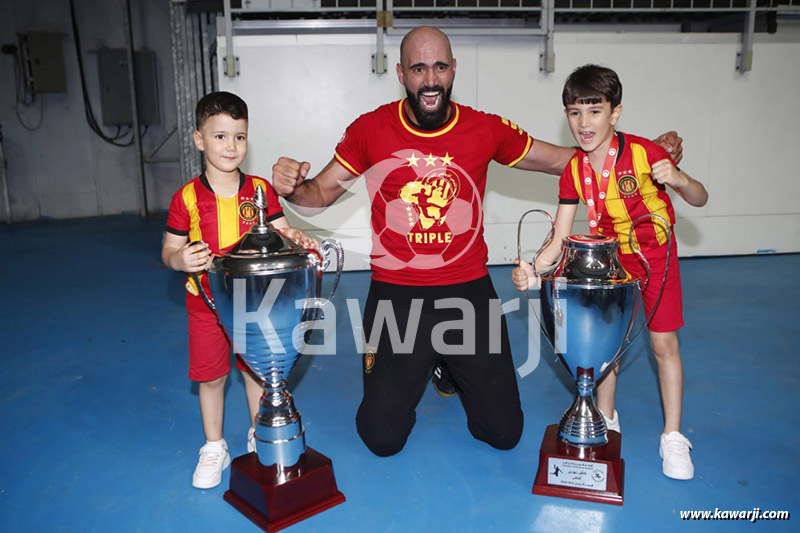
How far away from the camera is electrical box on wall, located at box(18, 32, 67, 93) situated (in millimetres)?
7309

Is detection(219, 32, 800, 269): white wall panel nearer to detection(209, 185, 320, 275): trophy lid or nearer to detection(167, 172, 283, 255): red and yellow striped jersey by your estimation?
detection(167, 172, 283, 255): red and yellow striped jersey

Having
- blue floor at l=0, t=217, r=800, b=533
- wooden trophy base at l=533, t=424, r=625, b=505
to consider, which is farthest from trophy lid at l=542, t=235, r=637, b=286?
blue floor at l=0, t=217, r=800, b=533

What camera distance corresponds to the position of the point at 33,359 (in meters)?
3.08

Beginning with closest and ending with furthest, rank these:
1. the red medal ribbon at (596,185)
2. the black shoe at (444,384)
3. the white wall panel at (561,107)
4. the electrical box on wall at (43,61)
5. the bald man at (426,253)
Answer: the red medal ribbon at (596,185), the bald man at (426,253), the black shoe at (444,384), the white wall panel at (561,107), the electrical box on wall at (43,61)

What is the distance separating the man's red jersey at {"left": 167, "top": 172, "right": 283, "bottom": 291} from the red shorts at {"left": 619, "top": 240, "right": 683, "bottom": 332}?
120 cm

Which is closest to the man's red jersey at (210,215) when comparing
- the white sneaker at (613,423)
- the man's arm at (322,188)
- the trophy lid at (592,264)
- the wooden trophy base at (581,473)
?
the man's arm at (322,188)

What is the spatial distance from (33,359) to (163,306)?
0.97 meters

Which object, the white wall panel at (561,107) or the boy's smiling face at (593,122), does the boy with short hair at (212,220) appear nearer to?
the boy's smiling face at (593,122)

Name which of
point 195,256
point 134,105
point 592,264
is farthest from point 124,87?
point 592,264

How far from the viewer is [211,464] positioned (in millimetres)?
1956

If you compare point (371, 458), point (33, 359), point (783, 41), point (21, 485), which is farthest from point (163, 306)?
point (783, 41)

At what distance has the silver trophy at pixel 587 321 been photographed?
1734 mm

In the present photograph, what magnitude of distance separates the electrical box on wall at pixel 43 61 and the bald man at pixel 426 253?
6.66 meters

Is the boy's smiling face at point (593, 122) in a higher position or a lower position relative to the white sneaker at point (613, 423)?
higher
